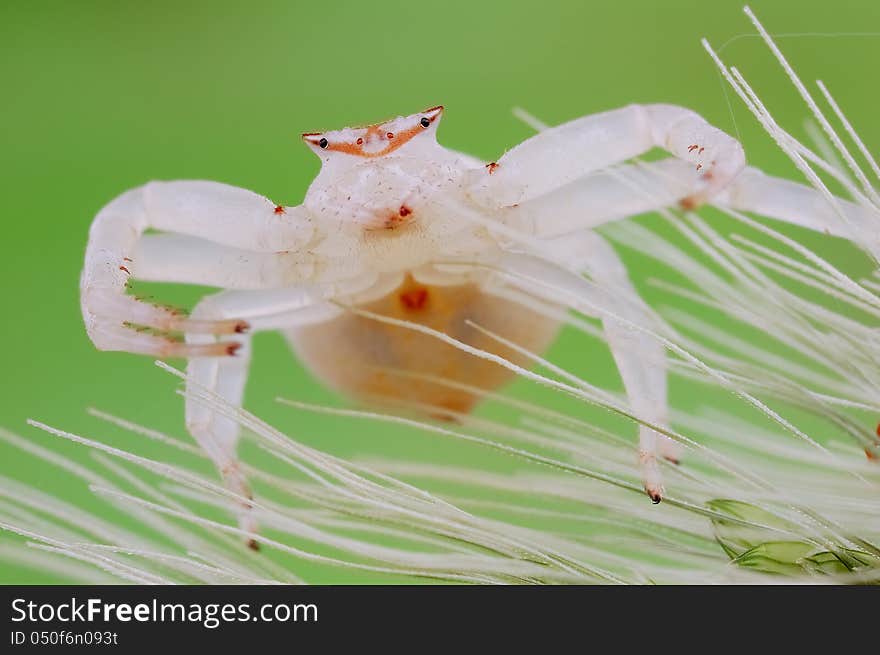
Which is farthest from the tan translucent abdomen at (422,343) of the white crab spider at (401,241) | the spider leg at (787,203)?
the spider leg at (787,203)

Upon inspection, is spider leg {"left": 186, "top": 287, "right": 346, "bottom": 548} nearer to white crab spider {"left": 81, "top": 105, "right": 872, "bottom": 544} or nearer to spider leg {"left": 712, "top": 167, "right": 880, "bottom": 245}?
white crab spider {"left": 81, "top": 105, "right": 872, "bottom": 544}

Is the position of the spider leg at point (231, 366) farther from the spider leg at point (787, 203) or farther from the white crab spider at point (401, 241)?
the spider leg at point (787, 203)

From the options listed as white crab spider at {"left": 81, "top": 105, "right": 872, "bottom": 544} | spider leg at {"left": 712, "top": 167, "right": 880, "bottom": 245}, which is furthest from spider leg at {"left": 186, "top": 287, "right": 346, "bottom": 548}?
spider leg at {"left": 712, "top": 167, "right": 880, "bottom": 245}

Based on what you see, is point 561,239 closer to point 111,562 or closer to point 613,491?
point 613,491

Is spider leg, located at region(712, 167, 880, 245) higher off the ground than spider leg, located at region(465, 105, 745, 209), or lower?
lower

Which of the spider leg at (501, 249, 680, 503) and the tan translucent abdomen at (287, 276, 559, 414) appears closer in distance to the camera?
the spider leg at (501, 249, 680, 503)
